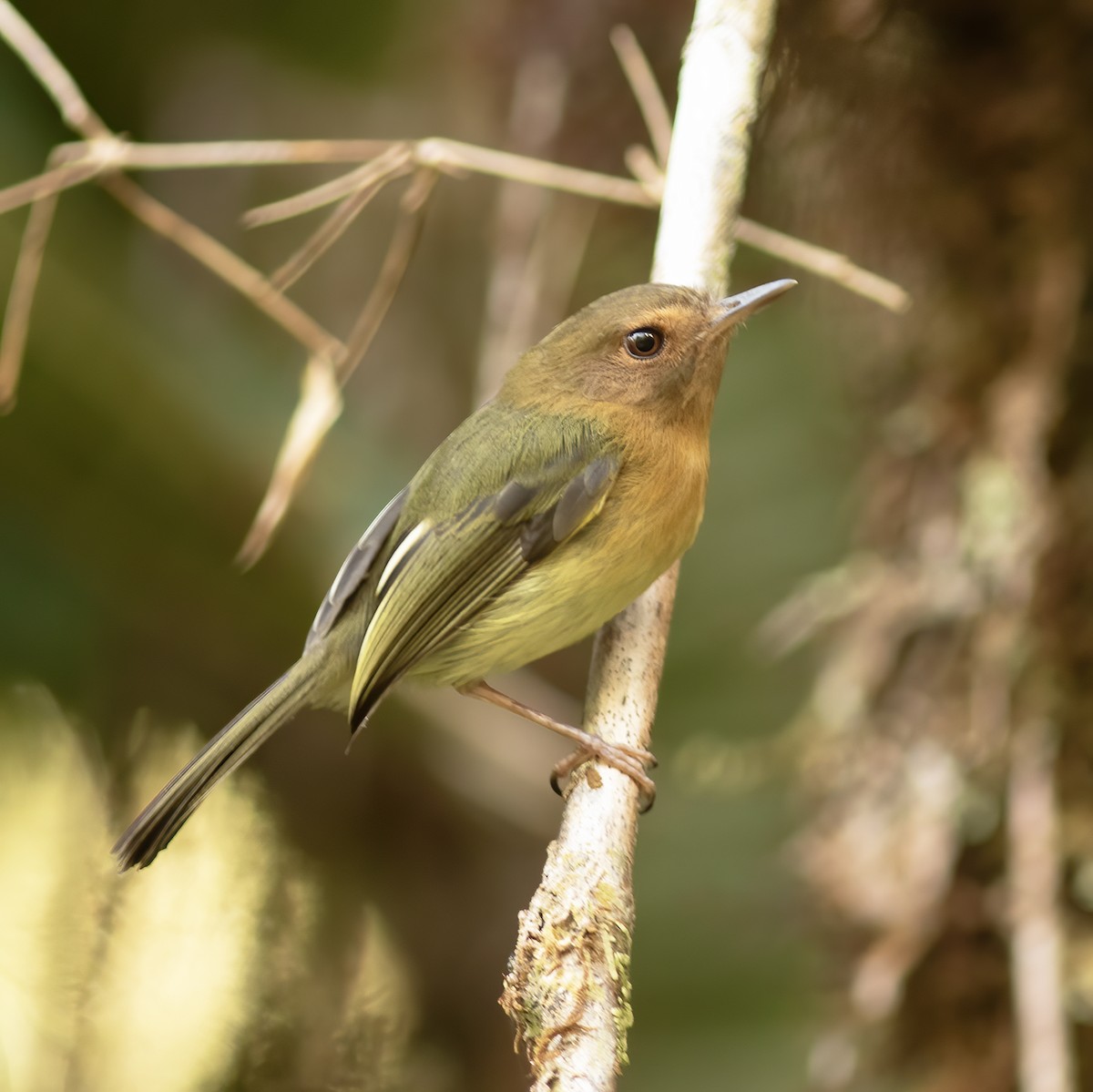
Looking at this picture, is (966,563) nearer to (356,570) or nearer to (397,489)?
(356,570)

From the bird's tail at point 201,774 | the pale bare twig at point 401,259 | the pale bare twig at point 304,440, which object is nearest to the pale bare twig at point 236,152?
the pale bare twig at point 401,259

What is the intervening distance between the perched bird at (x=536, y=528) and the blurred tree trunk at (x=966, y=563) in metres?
0.70

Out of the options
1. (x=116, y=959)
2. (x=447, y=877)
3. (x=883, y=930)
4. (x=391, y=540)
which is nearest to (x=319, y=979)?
(x=116, y=959)

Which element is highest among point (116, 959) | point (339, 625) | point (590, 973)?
point (339, 625)

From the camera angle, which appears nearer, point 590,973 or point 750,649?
point 590,973

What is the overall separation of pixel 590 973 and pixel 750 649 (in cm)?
258

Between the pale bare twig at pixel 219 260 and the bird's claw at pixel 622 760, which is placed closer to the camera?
the bird's claw at pixel 622 760

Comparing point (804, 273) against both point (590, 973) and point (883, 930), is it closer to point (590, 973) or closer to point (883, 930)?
point (883, 930)

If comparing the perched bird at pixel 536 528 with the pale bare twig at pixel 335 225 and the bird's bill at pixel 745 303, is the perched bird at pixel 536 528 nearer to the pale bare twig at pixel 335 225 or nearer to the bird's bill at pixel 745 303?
the bird's bill at pixel 745 303

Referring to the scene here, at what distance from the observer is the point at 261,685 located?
416cm

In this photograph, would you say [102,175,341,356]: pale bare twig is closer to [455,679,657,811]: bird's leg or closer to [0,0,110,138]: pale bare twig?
[0,0,110,138]: pale bare twig

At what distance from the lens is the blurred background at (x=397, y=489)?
10.1 ft

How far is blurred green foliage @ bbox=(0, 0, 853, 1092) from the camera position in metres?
3.66

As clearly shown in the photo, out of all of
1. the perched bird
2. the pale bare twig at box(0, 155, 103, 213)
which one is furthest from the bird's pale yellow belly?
the pale bare twig at box(0, 155, 103, 213)
